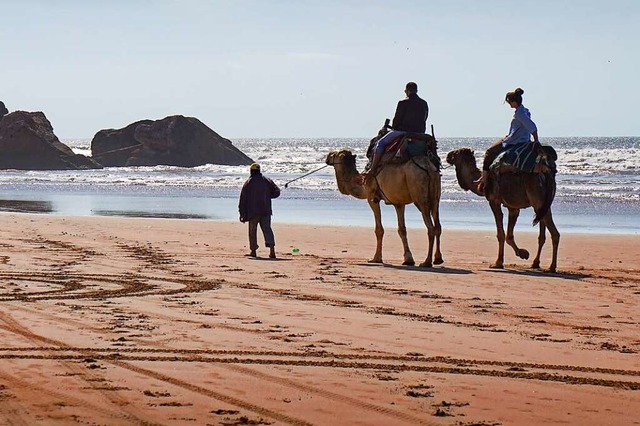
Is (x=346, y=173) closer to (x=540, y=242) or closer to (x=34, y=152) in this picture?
(x=540, y=242)

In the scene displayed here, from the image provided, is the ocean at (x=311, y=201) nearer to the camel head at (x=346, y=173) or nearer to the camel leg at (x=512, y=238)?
the camel head at (x=346, y=173)

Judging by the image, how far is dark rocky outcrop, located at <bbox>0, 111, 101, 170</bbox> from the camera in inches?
3511

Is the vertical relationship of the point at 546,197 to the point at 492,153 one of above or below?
below

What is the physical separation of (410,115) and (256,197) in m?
3.39

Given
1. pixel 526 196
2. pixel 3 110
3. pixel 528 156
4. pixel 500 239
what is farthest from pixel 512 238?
pixel 3 110

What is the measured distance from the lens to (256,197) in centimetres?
1900

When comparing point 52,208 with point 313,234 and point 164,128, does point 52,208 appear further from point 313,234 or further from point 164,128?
point 164,128

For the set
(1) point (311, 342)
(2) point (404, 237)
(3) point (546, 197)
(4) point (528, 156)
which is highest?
(4) point (528, 156)

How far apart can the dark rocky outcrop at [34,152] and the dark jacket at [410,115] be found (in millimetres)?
73373

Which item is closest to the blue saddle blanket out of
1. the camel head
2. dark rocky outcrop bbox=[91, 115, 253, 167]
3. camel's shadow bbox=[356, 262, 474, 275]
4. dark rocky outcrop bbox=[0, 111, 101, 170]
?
camel's shadow bbox=[356, 262, 474, 275]

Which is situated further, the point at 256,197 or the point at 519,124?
the point at 256,197

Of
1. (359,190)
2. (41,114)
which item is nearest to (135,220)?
(359,190)

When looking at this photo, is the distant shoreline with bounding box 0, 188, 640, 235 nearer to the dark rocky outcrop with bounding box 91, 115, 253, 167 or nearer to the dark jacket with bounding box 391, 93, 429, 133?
the dark jacket with bounding box 391, 93, 429, 133

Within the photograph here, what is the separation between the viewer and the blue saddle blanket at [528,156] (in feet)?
52.2
